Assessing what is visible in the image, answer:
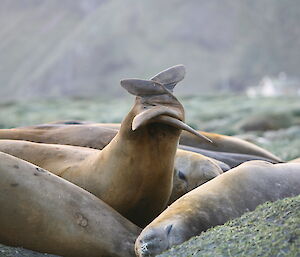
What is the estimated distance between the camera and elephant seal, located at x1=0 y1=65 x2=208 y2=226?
4516mm

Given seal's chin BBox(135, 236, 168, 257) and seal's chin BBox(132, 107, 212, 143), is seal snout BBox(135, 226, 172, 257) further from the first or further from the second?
seal's chin BBox(132, 107, 212, 143)

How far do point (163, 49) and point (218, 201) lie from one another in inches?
2816

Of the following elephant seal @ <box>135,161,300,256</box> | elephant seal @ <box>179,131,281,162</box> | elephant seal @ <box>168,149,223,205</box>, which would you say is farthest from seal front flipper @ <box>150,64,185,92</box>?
elephant seal @ <box>179,131,281,162</box>

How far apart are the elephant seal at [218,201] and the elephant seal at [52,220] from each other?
36 centimetres

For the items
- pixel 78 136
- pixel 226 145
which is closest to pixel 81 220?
pixel 78 136

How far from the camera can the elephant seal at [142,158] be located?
4516 millimetres

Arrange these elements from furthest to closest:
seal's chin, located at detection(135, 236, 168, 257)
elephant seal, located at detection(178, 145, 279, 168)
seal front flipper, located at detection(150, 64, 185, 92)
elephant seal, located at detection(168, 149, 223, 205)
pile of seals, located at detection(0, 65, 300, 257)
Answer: elephant seal, located at detection(178, 145, 279, 168), elephant seal, located at detection(168, 149, 223, 205), seal front flipper, located at detection(150, 64, 185, 92), pile of seals, located at detection(0, 65, 300, 257), seal's chin, located at detection(135, 236, 168, 257)

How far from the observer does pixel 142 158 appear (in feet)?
15.0

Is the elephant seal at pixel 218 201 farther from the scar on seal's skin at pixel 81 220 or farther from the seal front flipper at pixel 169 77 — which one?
the seal front flipper at pixel 169 77

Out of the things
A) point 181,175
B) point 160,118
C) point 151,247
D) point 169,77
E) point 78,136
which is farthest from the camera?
point 78,136

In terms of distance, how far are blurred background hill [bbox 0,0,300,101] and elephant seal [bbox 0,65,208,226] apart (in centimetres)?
6179

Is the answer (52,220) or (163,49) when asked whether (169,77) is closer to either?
(52,220)

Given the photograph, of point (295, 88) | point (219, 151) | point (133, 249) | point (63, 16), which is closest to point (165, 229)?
point (133, 249)

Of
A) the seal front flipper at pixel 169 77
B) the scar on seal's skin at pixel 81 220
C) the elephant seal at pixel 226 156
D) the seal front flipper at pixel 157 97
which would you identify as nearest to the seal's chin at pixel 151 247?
the scar on seal's skin at pixel 81 220
